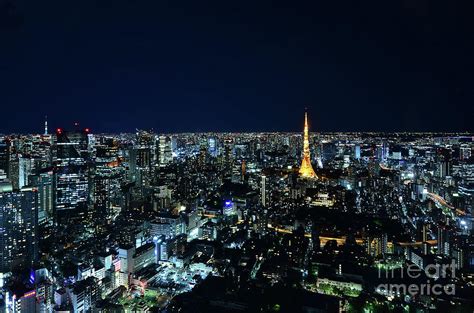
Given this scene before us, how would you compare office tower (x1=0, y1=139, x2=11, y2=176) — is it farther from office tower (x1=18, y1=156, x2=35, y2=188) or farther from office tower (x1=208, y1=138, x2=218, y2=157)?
office tower (x1=208, y1=138, x2=218, y2=157)

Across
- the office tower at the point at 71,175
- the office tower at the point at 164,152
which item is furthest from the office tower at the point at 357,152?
the office tower at the point at 71,175

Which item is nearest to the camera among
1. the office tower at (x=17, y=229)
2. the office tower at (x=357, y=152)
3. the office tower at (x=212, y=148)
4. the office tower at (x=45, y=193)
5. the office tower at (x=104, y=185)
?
the office tower at (x=17, y=229)

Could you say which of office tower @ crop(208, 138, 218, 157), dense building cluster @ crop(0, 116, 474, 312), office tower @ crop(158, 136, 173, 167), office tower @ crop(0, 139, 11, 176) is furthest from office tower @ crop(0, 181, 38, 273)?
office tower @ crop(208, 138, 218, 157)

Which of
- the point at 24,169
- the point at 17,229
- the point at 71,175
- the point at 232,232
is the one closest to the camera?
the point at 17,229

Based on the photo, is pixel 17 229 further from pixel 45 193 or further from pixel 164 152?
pixel 164 152

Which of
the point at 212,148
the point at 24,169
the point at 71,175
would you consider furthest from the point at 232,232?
the point at 212,148

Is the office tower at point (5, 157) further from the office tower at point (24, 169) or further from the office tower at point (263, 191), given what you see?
the office tower at point (263, 191)

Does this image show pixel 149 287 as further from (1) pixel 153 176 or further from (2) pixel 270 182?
(1) pixel 153 176

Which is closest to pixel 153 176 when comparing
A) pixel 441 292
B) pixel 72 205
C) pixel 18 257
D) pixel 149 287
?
pixel 72 205
